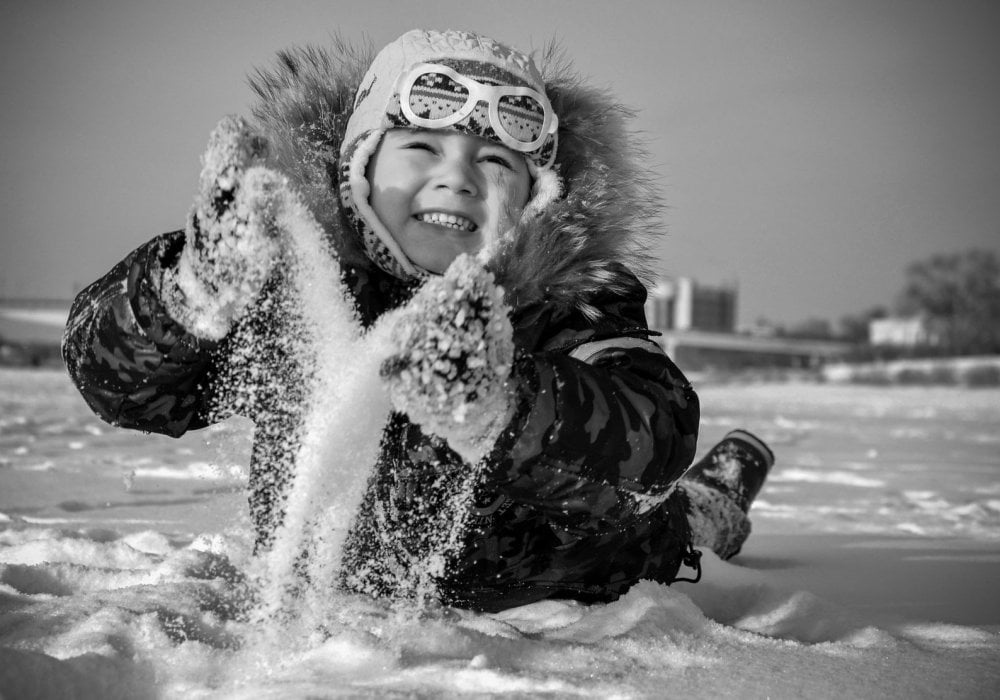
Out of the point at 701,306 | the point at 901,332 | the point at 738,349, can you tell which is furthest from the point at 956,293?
the point at 701,306

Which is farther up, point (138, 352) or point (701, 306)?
point (701, 306)

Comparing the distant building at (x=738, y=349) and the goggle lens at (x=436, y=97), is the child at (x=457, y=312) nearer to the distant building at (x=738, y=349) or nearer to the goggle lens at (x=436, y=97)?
the goggle lens at (x=436, y=97)

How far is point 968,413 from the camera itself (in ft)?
33.8

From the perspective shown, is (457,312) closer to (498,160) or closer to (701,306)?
(498,160)

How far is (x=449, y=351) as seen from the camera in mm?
1070

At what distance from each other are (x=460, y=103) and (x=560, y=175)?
28 cm

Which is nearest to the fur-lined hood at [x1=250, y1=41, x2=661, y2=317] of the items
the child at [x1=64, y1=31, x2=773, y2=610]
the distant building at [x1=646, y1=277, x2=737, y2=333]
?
the child at [x1=64, y1=31, x2=773, y2=610]

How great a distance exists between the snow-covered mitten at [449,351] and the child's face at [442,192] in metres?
0.52

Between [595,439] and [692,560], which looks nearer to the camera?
[595,439]

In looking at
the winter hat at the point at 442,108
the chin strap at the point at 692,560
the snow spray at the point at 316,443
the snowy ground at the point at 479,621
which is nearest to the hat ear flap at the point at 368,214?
the winter hat at the point at 442,108

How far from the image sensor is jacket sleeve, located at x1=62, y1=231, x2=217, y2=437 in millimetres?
1372

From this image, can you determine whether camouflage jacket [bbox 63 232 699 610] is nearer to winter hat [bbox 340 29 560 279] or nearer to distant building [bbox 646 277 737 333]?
winter hat [bbox 340 29 560 279]

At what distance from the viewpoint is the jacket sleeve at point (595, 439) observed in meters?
1.19

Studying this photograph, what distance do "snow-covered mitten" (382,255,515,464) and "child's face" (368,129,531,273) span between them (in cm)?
52
